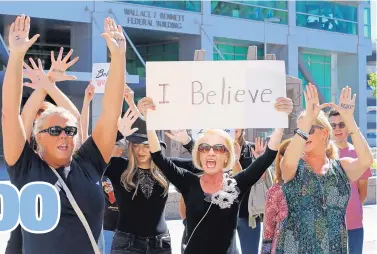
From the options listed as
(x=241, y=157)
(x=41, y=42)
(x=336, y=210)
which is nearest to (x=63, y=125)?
(x=336, y=210)

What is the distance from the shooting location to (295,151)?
4.09 m

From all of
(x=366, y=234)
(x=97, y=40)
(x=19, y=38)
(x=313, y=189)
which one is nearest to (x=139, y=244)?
(x=313, y=189)

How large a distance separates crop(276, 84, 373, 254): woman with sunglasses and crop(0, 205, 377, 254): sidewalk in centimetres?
451

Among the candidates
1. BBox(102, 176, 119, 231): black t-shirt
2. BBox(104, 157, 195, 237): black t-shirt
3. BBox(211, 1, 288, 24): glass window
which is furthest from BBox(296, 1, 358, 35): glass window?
BBox(104, 157, 195, 237): black t-shirt

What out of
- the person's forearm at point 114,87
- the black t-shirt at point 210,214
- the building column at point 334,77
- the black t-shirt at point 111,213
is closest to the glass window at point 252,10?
the building column at point 334,77

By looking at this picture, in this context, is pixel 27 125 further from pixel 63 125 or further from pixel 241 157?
pixel 241 157

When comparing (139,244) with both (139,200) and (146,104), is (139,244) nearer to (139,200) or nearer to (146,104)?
(139,200)

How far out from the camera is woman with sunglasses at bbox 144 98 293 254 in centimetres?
410

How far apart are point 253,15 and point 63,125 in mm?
34865

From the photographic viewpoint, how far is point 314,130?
4.25m

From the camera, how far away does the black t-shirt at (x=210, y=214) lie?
13.4 feet

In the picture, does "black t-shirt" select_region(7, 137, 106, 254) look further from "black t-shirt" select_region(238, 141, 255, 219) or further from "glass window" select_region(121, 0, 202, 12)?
"glass window" select_region(121, 0, 202, 12)

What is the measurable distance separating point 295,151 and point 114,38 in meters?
1.35

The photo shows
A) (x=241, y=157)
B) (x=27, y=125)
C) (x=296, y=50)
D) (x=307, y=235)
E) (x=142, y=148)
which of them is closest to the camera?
(x=27, y=125)
